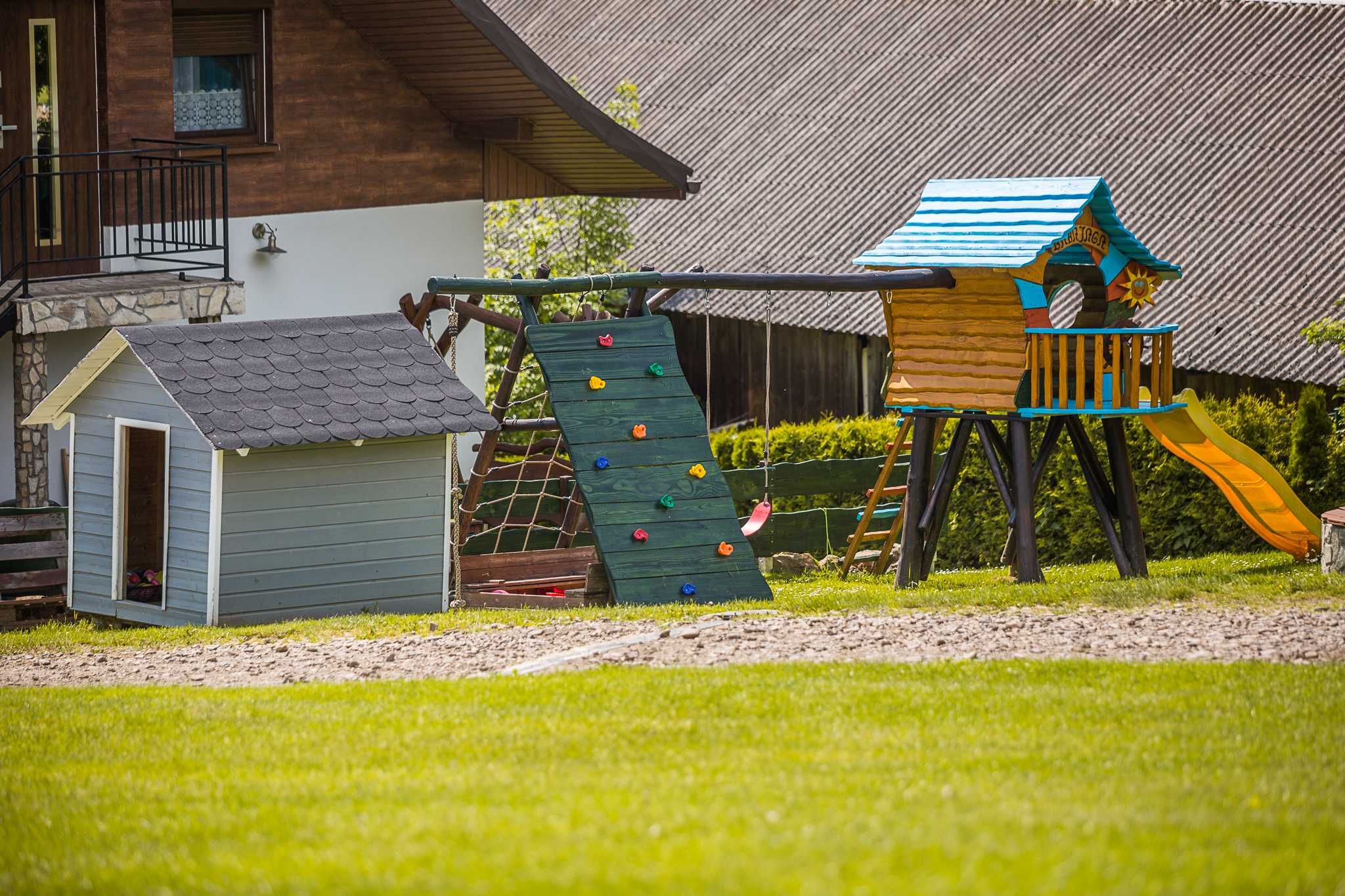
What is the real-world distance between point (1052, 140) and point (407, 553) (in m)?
19.5

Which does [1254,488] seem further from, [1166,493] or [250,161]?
[250,161]

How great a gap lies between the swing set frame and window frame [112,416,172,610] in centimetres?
224

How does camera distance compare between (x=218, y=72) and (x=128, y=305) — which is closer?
(x=128, y=305)

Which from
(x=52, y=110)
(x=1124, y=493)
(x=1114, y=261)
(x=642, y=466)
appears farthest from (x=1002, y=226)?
(x=52, y=110)

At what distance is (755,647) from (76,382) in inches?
243

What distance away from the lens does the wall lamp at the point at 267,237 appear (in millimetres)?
18797

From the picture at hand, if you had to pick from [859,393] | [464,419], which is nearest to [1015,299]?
[464,419]

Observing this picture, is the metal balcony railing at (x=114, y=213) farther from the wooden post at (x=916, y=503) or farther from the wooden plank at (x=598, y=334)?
the wooden post at (x=916, y=503)

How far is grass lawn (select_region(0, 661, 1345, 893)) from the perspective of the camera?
6.14 m

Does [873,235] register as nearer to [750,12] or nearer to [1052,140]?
[1052,140]

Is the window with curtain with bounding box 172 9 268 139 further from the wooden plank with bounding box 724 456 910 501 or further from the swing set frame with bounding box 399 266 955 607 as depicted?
the wooden plank with bounding box 724 456 910 501

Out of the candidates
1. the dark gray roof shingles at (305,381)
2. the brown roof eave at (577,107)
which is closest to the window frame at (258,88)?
the brown roof eave at (577,107)

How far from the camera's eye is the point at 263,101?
1894cm

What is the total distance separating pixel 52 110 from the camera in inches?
687
